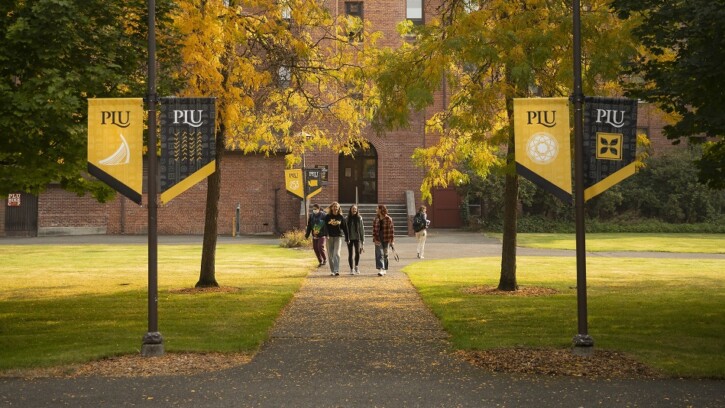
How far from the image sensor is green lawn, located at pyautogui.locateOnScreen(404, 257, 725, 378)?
10.0 metres

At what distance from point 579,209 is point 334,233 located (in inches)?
415

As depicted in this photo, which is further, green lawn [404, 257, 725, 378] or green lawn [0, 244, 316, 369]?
green lawn [0, 244, 316, 369]

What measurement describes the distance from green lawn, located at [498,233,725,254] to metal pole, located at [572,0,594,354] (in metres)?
20.8

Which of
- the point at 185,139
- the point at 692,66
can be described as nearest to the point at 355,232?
the point at 185,139

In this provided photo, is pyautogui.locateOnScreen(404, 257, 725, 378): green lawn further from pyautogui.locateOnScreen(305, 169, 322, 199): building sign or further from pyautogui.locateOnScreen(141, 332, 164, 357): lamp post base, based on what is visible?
pyautogui.locateOnScreen(305, 169, 322, 199): building sign

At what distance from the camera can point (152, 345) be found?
30.9ft

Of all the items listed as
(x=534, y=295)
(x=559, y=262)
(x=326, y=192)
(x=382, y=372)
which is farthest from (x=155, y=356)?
(x=326, y=192)

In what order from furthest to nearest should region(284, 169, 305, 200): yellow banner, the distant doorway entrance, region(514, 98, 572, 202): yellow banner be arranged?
the distant doorway entrance → region(284, 169, 305, 200): yellow banner → region(514, 98, 572, 202): yellow banner

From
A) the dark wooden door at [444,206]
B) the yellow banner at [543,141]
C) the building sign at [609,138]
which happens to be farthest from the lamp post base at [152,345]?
the dark wooden door at [444,206]

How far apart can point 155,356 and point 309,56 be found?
939 cm

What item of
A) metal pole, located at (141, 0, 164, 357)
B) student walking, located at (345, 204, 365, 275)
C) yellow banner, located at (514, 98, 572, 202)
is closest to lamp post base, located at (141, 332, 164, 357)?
metal pole, located at (141, 0, 164, 357)

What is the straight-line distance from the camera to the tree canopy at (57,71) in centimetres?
972

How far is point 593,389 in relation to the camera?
25.5 ft

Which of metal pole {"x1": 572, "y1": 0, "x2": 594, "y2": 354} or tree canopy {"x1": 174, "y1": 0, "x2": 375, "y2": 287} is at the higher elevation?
tree canopy {"x1": 174, "y1": 0, "x2": 375, "y2": 287}
